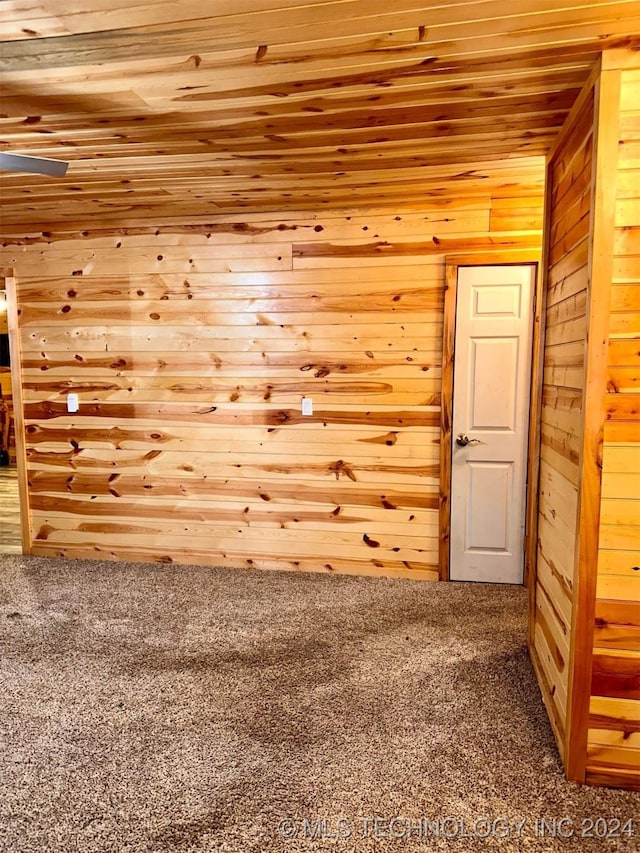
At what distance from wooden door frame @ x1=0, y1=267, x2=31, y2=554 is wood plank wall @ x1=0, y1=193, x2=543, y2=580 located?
6 centimetres

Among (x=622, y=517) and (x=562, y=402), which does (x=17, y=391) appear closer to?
(x=562, y=402)

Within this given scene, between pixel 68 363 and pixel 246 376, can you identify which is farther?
pixel 68 363

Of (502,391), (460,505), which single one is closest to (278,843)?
(460,505)

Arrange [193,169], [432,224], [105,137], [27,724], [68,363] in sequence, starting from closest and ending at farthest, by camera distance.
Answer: [27,724], [105,137], [193,169], [432,224], [68,363]

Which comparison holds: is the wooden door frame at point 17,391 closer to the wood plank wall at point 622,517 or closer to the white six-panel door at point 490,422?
the white six-panel door at point 490,422

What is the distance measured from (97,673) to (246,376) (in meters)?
2.01

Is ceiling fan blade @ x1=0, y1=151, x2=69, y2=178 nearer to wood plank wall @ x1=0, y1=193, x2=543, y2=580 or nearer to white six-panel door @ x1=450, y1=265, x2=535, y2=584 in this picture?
wood plank wall @ x1=0, y1=193, x2=543, y2=580

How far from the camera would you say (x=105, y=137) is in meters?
2.29

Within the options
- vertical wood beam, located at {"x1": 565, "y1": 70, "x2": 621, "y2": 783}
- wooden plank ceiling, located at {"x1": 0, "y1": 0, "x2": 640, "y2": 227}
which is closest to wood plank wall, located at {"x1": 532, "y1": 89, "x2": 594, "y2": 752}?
vertical wood beam, located at {"x1": 565, "y1": 70, "x2": 621, "y2": 783}

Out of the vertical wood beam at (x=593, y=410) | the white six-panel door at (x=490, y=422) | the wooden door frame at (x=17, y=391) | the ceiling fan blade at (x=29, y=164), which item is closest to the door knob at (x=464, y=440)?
the white six-panel door at (x=490, y=422)

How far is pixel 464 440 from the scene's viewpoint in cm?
345

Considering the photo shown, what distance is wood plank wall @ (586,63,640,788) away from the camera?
65.3 inches

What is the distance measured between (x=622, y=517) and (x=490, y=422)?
1.72m

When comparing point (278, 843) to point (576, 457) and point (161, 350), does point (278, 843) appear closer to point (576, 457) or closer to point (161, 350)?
point (576, 457)
